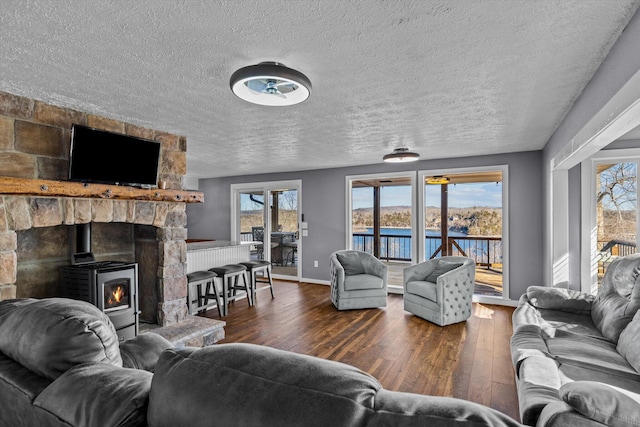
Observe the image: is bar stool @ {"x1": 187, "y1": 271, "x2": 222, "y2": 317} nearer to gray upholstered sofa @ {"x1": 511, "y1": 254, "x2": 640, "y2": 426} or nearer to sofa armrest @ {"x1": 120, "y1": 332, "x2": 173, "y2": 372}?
sofa armrest @ {"x1": 120, "y1": 332, "x2": 173, "y2": 372}

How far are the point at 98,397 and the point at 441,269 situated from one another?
14.2ft

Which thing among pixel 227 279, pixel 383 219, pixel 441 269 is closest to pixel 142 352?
pixel 227 279

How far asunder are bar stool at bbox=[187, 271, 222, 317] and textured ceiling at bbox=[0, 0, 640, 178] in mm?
1900

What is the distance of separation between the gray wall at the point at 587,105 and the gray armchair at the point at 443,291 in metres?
1.00

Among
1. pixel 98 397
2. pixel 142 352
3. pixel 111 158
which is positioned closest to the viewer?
pixel 98 397

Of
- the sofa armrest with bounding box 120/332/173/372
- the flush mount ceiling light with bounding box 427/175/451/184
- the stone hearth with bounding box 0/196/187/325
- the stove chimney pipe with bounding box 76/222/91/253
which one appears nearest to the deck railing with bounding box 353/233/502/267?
the flush mount ceiling light with bounding box 427/175/451/184

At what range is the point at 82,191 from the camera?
277 centimetres

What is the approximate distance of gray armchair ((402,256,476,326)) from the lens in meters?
Result: 4.07

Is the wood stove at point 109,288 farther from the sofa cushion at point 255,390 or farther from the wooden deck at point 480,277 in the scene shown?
the wooden deck at point 480,277

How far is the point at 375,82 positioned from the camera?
2.32 m

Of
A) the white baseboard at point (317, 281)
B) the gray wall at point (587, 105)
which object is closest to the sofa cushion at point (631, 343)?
the gray wall at point (587, 105)

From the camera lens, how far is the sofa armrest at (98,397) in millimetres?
856

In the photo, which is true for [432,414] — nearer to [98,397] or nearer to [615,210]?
[98,397]

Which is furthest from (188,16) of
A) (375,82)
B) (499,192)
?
(499,192)
